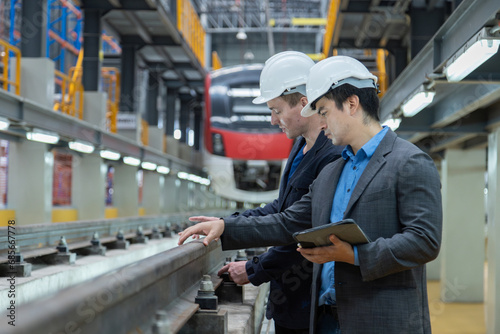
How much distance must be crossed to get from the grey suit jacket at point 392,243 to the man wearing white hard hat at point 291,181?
2.35 ft

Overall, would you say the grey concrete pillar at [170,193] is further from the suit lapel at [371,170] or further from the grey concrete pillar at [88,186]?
the suit lapel at [371,170]

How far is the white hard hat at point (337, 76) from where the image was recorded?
216 centimetres

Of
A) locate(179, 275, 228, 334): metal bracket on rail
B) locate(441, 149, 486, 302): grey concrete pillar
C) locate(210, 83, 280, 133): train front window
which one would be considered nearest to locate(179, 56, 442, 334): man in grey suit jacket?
locate(179, 275, 228, 334): metal bracket on rail

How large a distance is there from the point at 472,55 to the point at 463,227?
671cm

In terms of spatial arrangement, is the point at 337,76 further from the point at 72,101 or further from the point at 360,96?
the point at 72,101

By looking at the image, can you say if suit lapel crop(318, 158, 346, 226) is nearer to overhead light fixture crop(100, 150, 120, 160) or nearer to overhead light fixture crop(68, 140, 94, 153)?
overhead light fixture crop(68, 140, 94, 153)

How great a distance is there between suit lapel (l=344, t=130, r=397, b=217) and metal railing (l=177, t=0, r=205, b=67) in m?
15.8

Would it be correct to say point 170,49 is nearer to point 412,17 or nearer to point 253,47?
point 412,17

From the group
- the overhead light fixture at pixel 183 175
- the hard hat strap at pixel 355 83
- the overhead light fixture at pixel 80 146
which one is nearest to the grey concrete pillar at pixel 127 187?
the overhead light fixture at pixel 183 175

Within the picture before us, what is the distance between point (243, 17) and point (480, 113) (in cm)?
2650

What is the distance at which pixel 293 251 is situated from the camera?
2.78 m

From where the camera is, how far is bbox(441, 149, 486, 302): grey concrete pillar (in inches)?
380

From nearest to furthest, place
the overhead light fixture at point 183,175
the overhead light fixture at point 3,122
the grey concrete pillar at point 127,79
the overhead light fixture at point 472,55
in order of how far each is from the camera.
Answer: the overhead light fixture at point 472,55 < the overhead light fixture at point 3,122 < the grey concrete pillar at point 127,79 < the overhead light fixture at point 183,175

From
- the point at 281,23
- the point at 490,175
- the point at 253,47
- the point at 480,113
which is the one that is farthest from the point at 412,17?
the point at 253,47
